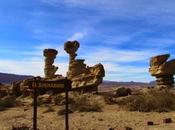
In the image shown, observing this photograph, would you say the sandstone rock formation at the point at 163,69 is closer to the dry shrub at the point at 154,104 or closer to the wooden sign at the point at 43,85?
the dry shrub at the point at 154,104

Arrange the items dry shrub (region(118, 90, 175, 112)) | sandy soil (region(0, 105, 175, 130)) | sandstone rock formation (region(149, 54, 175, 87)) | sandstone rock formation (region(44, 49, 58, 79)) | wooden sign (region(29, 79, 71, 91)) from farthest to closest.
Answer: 1. sandstone rock formation (region(44, 49, 58, 79))
2. sandstone rock formation (region(149, 54, 175, 87))
3. dry shrub (region(118, 90, 175, 112))
4. sandy soil (region(0, 105, 175, 130))
5. wooden sign (region(29, 79, 71, 91))

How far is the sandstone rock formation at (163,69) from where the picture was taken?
39.8 metres

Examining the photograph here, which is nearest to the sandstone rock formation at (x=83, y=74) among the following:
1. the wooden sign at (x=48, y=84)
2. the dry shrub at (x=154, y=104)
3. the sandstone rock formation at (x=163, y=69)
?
the sandstone rock formation at (x=163, y=69)

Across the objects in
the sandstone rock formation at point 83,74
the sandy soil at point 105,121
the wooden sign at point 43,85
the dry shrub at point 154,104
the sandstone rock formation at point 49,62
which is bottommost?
the sandy soil at point 105,121

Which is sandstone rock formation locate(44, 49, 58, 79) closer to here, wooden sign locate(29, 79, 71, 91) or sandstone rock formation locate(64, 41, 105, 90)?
sandstone rock formation locate(64, 41, 105, 90)

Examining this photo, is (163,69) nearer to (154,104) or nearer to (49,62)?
(154,104)

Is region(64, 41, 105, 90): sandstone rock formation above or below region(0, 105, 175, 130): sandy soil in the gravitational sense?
above

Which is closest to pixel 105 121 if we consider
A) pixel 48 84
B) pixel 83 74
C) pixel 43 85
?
pixel 48 84

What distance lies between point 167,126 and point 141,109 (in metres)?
7.44

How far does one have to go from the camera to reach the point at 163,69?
3984 cm

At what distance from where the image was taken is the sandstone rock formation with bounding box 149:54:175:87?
3981cm

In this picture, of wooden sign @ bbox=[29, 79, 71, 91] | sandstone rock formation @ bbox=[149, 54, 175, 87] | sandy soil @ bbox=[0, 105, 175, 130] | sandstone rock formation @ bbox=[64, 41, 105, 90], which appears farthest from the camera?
sandstone rock formation @ bbox=[64, 41, 105, 90]

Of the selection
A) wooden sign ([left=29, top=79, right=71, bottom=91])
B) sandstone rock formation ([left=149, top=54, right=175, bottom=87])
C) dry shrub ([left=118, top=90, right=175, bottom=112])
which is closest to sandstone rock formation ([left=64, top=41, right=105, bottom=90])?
sandstone rock formation ([left=149, top=54, right=175, bottom=87])

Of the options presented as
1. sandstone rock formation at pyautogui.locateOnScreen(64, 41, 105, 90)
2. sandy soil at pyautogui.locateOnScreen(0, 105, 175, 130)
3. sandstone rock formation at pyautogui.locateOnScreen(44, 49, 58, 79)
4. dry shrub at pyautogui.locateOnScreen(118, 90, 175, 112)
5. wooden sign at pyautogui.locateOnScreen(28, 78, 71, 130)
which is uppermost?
sandstone rock formation at pyautogui.locateOnScreen(44, 49, 58, 79)
